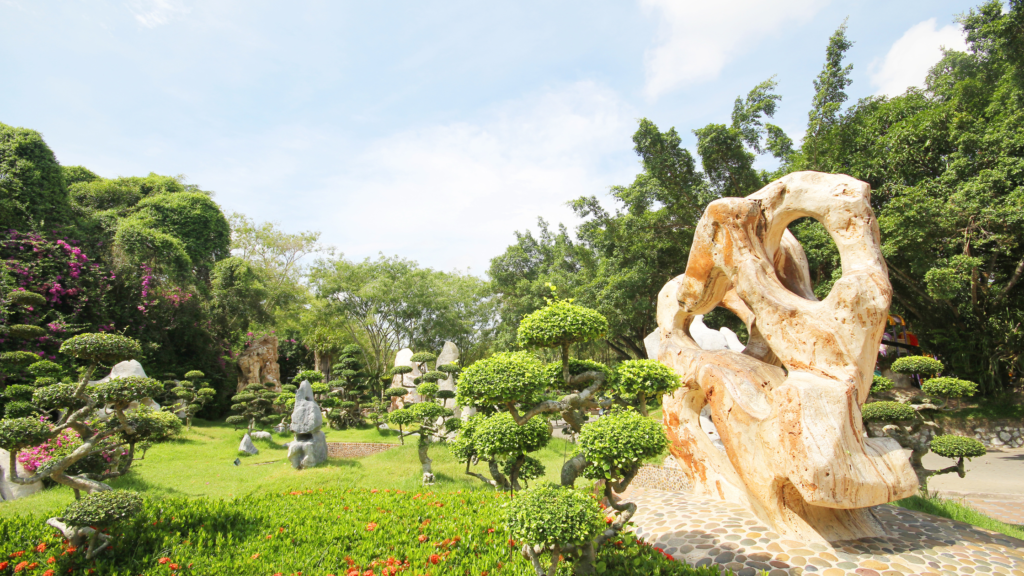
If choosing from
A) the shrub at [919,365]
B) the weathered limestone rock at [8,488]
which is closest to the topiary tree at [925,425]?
the shrub at [919,365]

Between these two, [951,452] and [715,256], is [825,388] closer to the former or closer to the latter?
[715,256]

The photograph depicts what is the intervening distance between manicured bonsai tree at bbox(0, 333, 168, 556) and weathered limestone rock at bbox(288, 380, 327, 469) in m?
3.73

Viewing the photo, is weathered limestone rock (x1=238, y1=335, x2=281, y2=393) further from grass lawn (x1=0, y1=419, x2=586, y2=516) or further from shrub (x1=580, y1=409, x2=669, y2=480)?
shrub (x1=580, y1=409, x2=669, y2=480)

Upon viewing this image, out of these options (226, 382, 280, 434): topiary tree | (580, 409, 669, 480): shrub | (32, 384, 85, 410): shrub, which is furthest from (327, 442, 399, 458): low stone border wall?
(580, 409, 669, 480): shrub

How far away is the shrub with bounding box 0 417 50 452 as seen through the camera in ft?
16.4

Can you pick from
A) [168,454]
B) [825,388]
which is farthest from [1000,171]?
[168,454]

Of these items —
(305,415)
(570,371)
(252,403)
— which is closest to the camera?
(570,371)

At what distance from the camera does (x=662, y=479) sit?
8438 mm

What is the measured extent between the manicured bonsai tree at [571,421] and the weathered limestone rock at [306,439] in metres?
6.13

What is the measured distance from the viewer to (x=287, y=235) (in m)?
27.7

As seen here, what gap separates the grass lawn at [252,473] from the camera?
762 cm

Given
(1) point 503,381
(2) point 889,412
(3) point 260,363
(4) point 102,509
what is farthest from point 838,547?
(3) point 260,363

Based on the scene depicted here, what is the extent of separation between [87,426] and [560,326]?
18.3 feet

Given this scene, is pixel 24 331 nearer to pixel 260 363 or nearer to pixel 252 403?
pixel 252 403
